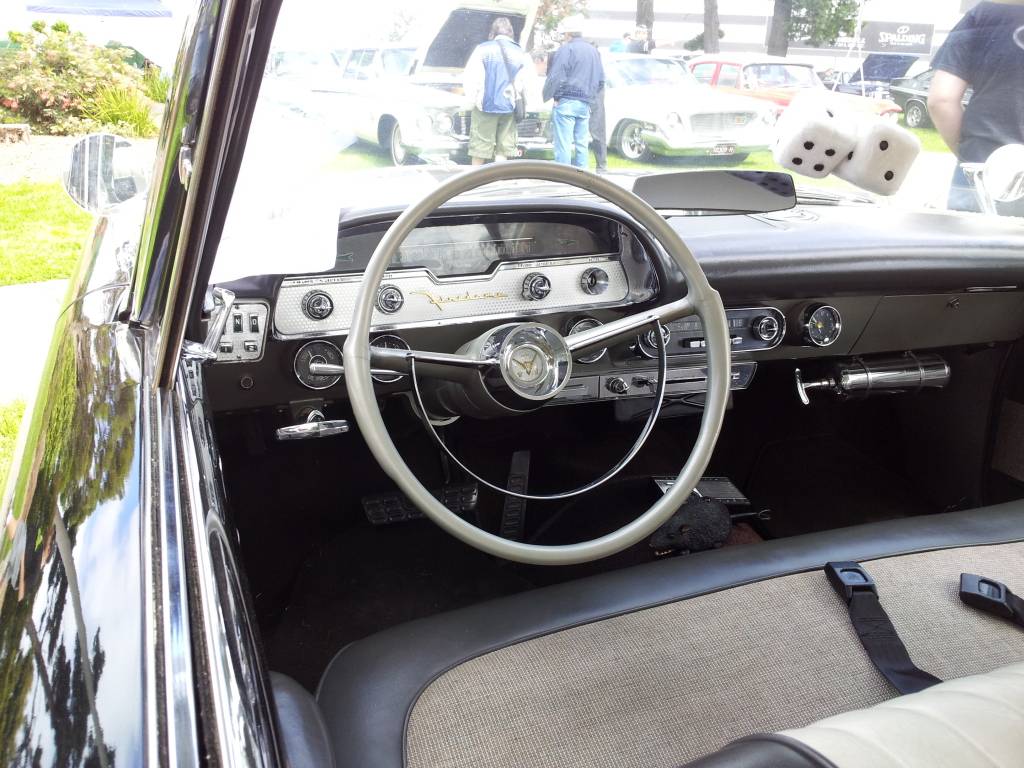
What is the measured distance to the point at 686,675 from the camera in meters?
1.47

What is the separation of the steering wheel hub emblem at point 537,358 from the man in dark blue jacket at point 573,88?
1.14 feet

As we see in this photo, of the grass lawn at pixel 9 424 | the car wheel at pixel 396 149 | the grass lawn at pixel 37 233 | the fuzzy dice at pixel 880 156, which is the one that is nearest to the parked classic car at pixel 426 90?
the car wheel at pixel 396 149

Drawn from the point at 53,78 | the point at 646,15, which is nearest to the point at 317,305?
the point at 646,15

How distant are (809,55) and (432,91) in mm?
752

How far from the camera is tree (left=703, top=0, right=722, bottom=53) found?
5.48 feet

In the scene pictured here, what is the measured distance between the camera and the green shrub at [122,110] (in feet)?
6.25

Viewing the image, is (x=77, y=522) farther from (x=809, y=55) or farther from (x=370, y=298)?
(x=809, y=55)

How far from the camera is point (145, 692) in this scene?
80 centimetres

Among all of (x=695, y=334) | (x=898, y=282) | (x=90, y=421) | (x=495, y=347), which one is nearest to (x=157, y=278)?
(x=90, y=421)

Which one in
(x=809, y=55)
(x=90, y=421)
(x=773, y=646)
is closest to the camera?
(x=90, y=421)

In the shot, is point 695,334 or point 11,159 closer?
point 695,334

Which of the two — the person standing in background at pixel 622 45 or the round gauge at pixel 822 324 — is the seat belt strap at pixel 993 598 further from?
the person standing in background at pixel 622 45

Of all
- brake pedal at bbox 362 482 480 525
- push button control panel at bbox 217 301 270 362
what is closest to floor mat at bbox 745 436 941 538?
brake pedal at bbox 362 482 480 525

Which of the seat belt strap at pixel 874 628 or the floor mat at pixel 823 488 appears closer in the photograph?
the seat belt strap at pixel 874 628
